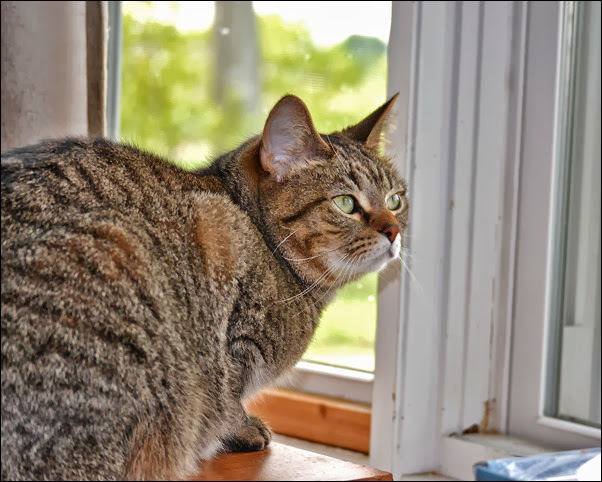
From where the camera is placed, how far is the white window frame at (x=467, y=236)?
63.8 inches

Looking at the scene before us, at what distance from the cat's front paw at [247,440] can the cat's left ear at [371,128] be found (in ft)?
1.61

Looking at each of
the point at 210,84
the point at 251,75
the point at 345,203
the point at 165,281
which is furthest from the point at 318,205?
the point at 210,84

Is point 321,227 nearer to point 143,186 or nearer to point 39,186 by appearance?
point 143,186

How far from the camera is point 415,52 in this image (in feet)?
5.27

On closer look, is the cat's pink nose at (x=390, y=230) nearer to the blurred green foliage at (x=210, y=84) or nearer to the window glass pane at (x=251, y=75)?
the window glass pane at (x=251, y=75)

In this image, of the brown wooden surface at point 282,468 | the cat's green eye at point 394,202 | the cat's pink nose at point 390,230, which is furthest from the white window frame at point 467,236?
the brown wooden surface at point 282,468

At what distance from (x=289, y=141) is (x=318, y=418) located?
857mm

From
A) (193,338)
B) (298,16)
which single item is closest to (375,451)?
(193,338)

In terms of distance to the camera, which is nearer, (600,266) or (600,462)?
(600,462)

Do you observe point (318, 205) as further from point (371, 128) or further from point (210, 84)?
point (210, 84)

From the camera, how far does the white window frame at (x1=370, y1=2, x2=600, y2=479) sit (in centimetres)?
162

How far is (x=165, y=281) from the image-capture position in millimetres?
969

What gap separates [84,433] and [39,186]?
0.29 metres

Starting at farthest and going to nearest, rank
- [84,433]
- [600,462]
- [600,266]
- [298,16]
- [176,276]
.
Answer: [298,16] < [600,266] < [600,462] < [176,276] < [84,433]
